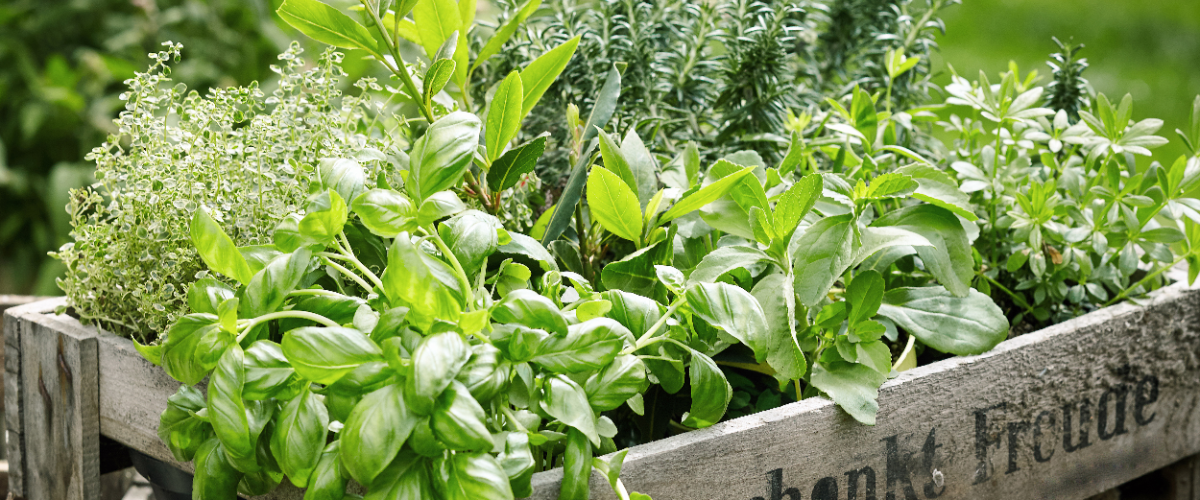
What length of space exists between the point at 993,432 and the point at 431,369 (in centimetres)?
63

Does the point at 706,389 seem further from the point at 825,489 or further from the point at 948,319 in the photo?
the point at 948,319

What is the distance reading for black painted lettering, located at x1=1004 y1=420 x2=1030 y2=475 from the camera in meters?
0.91

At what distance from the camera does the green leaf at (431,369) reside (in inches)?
20.4

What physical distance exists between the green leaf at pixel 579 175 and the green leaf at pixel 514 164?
0.13 feet

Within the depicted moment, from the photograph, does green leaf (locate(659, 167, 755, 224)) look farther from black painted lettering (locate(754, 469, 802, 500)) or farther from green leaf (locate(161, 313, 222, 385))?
green leaf (locate(161, 313, 222, 385))

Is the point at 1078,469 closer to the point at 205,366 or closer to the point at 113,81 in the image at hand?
the point at 205,366

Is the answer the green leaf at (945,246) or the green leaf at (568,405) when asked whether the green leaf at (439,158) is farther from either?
the green leaf at (945,246)

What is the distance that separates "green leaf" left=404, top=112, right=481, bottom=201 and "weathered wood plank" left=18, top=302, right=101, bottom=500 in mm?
430

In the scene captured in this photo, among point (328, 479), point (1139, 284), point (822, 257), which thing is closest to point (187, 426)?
point (328, 479)

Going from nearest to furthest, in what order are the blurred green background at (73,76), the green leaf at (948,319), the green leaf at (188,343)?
the green leaf at (188,343) < the green leaf at (948,319) < the blurred green background at (73,76)

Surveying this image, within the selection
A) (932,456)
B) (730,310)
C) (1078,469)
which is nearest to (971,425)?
(932,456)

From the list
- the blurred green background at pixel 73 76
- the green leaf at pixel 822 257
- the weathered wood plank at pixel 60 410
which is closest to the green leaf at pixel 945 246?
the green leaf at pixel 822 257

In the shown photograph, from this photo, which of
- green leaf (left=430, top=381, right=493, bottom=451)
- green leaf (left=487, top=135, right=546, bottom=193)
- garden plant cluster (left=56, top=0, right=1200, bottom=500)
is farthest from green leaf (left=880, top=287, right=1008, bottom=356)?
green leaf (left=430, top=381, right=493, bottom=451)

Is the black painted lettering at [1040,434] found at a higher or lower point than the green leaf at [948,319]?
lower
